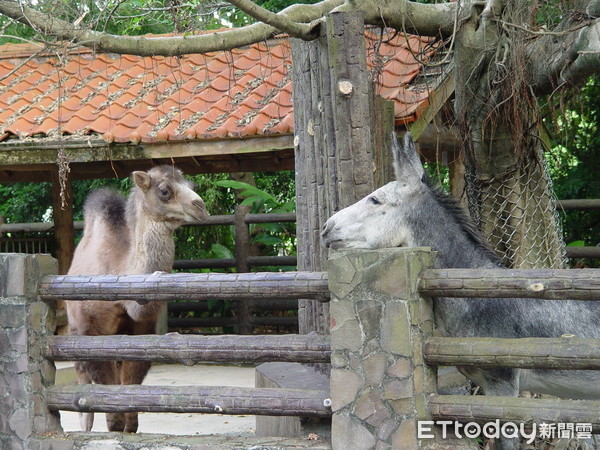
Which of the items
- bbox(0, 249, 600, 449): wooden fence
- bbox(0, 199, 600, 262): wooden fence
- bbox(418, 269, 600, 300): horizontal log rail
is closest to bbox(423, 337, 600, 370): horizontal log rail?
bbox(0, 249, 600, 449): wooden fence

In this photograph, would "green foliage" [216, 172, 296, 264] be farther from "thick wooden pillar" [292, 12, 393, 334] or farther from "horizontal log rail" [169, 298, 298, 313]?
"thick wooden pillar" [292, 12, 393, 334]

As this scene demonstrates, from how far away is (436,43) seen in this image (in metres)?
6.97

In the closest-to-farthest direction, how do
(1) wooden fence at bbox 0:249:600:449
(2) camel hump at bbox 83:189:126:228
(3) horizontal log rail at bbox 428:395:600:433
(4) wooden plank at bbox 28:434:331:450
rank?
(3) horizontal log rail at bbox 428:395:600:433 → (1) wooden fence at bbox 0:249:600:449 → (4) wooden plank at bbox 28:434:331:450 → (2) camel hump at bbox 83:189:126:228

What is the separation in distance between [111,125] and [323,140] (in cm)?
380

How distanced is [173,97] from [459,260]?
5.26 metres

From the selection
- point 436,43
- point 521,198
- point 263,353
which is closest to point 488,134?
point 521,198

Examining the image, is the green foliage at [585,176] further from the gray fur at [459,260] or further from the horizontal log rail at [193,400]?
the horizontal log rail at [193,400]

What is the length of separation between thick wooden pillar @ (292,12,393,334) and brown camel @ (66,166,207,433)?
1.41 m

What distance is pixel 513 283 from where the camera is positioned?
13.1 feet

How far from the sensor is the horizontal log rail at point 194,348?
4477 mm

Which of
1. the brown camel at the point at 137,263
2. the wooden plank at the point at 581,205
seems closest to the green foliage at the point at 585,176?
the wooden plank at the point at 581,205

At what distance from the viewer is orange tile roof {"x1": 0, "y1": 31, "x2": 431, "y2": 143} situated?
302 inches

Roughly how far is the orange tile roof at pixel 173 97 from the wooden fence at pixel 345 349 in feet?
8.74

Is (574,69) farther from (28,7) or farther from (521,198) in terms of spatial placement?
(28,7)
